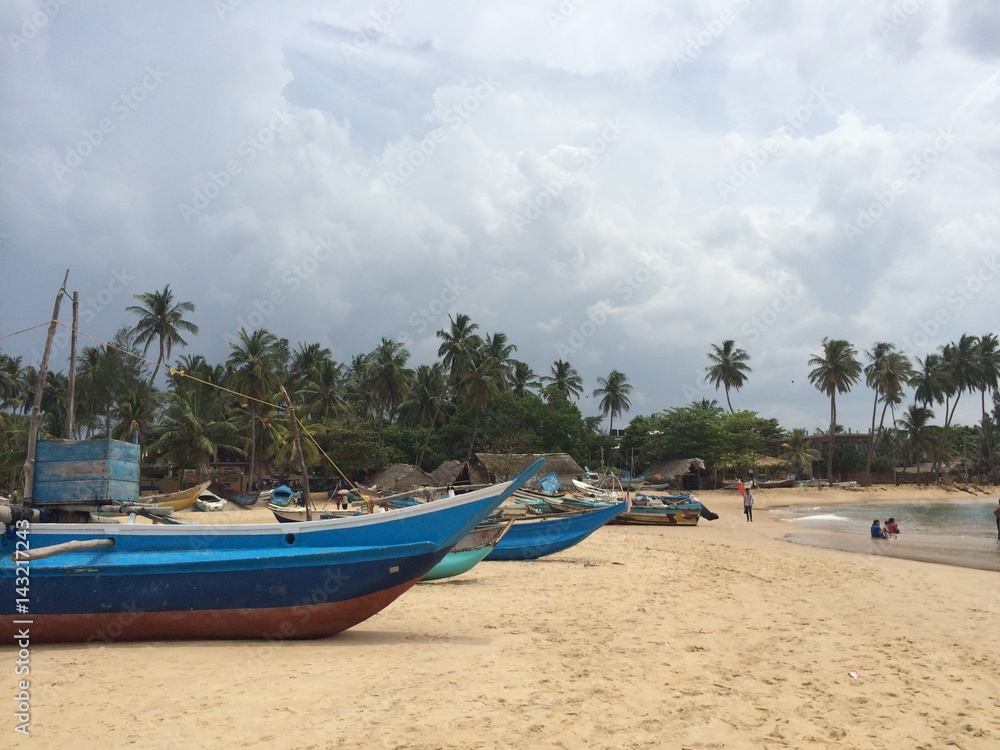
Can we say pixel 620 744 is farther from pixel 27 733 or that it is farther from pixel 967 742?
pixel 27 733

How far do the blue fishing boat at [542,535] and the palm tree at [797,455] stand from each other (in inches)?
1983

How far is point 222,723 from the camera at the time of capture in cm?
485

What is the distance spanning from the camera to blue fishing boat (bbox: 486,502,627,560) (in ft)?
48.9

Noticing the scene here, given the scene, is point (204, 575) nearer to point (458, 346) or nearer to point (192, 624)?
point (192, 624)

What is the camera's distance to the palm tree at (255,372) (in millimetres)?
39438

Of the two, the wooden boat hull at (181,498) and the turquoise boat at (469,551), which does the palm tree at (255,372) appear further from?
the turquoise boat at (469,551)

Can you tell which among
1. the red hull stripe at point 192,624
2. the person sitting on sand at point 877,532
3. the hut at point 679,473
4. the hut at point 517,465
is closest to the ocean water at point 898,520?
the person sitting on sand at point 877,532

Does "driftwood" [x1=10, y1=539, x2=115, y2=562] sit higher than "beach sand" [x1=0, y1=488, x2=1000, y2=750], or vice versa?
"driftwood" [x1=10, y1=539, x2=115, y2=562]

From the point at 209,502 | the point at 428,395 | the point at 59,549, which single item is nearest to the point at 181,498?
the point at 209,502

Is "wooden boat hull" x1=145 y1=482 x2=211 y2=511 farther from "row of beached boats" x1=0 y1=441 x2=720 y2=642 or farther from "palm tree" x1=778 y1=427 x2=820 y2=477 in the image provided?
"palm tree" x1=778 y1=427 x2=820 y2=477

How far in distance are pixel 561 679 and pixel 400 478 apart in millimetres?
36809

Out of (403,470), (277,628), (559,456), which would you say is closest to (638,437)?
(559,456)

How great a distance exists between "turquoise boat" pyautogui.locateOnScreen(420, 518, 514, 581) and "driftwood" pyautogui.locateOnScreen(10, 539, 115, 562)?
538 centimetres

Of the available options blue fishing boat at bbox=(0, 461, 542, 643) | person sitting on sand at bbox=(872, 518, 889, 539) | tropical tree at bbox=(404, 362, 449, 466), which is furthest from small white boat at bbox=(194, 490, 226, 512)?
blue fishing boat at bbox=(0, 461, 542, 643)
